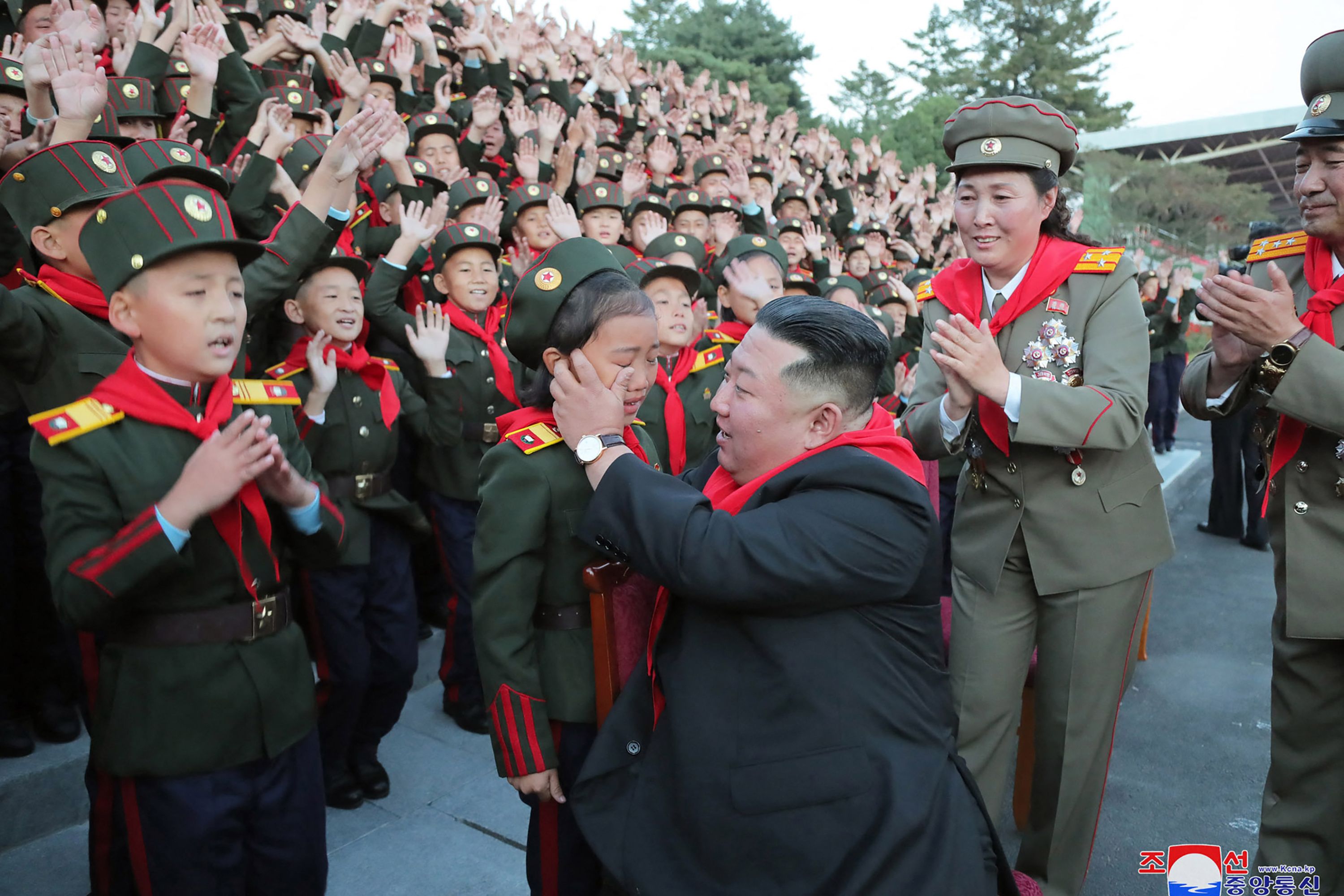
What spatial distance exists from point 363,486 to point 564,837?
5.50 feet

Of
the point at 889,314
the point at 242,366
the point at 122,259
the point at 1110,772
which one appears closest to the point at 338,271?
the point at 242,366

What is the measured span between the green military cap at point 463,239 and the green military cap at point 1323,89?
306 centimetres

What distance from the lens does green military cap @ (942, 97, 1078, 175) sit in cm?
235

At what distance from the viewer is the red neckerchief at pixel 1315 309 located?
7.46 ft

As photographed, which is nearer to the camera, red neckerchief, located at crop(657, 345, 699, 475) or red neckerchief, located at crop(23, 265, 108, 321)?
red neckerchief, located at crop(23, 265, 108, 321)

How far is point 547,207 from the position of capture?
5352mm

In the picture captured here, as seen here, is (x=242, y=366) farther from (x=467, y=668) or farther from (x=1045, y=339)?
(x=1045, y=339)

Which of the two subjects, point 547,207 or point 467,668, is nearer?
point 467,668

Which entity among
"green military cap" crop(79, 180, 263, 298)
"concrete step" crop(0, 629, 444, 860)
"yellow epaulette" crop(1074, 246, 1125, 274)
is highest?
"green military cap" crop(79, 180, 263, 298)

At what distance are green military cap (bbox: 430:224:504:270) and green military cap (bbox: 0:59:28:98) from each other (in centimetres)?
163

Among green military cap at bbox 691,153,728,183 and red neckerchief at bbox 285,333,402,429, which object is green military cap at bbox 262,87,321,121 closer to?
red neckerchief at bbox 285,333,402,429

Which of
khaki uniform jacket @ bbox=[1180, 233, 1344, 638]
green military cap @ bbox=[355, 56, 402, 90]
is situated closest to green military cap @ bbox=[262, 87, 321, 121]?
green military cap @ bbox=[355, 56, 402, 90]

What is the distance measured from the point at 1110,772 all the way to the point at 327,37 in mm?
7324

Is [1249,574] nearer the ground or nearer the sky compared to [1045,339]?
nearer the ground
